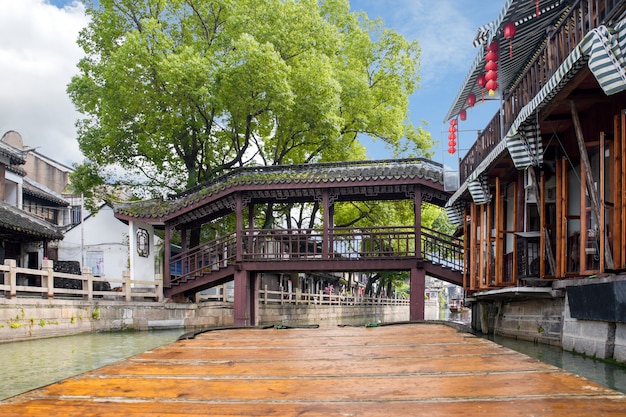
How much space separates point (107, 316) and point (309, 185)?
6187mm

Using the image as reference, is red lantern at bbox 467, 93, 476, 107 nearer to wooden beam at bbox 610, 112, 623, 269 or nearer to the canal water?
the canal water

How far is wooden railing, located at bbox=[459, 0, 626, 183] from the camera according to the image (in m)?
6.14

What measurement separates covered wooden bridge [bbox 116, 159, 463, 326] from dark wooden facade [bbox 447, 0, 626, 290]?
9.29 ft

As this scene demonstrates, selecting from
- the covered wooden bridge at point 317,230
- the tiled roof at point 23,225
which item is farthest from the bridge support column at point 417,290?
the tiled roof at point 23,225

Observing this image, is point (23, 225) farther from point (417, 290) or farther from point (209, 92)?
point (417, 290)

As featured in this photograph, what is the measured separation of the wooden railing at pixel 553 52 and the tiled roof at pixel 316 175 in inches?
151

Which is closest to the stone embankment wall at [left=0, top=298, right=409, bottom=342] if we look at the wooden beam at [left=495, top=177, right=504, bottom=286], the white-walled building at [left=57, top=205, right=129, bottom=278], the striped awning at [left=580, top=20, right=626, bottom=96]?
the wooden beam at [left=495, top=177, right=504, bottom=286]

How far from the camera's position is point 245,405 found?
82.4 inches

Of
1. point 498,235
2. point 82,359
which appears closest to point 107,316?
point 82,359

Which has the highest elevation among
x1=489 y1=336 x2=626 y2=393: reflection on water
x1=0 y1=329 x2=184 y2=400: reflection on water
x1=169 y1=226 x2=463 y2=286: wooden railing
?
x1=169 y1=226 x2=463 y2=286: wooden railing

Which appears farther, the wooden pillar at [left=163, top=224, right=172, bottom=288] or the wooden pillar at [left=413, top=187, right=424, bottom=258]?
the wooden pillar at [left=163, top=224, right=172, bottom=288]

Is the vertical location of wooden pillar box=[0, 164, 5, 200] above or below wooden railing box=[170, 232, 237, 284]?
above

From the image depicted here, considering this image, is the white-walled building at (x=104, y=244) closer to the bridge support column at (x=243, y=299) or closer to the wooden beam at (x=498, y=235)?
the bridge support column at (x=243, y=299)

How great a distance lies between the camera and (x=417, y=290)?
49.1 feet
